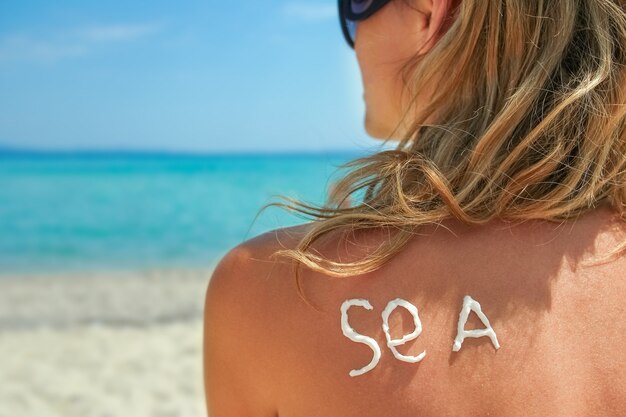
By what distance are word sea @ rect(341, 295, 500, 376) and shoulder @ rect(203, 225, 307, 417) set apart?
0.41ft

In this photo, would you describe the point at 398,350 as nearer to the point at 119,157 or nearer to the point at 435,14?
the point at 435,14

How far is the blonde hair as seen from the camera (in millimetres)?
1062

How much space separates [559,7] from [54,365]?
4632 mm

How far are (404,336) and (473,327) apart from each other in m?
0.10

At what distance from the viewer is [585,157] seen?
1.12 metres

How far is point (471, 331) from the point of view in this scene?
99cm

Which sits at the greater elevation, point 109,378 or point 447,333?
point 447,333

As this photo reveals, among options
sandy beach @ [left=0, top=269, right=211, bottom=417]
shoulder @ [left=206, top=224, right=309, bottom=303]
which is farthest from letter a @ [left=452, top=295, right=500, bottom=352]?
sandy beach @ [left=0, top=269, right=211, bottom=417]

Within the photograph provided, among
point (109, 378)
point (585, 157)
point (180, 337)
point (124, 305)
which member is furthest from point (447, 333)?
point (124, 305)

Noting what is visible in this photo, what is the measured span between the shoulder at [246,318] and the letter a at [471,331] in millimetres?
266

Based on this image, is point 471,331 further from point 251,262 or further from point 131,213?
point 131,213

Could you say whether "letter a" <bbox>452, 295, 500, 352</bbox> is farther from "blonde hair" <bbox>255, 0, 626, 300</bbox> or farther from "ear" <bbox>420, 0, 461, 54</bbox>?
"ear" <bbox>420, 0, 461, 54</bbox>

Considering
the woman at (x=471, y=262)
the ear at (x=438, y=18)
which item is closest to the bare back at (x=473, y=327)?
the woman at (x=471, y=262)

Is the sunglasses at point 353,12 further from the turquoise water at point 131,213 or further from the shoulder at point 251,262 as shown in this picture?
the shoulder at point 251,262
